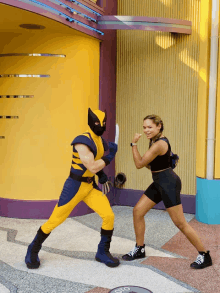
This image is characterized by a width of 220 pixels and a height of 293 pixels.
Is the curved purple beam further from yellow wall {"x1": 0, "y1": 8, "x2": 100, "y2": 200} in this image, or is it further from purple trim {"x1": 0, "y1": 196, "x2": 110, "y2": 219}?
purple trim {"x1": 0, "y1": 196, "x2": 110, "y2": 219}

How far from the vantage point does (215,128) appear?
6293mm

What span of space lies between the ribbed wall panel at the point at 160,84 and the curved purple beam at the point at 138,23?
412mm

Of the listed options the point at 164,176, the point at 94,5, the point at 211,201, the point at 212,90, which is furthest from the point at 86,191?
the point at 94,5

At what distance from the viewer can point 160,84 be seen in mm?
7258

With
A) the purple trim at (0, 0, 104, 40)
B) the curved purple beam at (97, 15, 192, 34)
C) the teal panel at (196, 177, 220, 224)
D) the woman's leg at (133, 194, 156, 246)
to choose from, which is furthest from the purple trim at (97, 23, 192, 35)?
the woman's leg at (133, 194, 156, 246)

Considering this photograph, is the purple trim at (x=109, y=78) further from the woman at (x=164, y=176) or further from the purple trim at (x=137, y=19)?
the woman at (x=164, y=176)

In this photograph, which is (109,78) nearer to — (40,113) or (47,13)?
(40,113)

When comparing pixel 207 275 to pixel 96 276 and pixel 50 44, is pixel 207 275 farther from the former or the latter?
pixel 50 44

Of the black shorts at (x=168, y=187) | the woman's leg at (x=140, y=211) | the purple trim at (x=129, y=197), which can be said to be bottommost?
the purple trim at (x=129, y=197)

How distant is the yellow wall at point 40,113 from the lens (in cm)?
652

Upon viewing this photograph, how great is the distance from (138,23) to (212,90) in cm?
178

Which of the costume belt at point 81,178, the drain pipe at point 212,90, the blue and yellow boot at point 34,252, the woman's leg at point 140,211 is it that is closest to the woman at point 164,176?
the woman's leg at point 140,211

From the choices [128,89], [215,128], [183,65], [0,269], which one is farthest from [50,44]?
[0,269]

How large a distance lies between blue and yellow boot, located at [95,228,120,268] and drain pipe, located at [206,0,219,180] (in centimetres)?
261
